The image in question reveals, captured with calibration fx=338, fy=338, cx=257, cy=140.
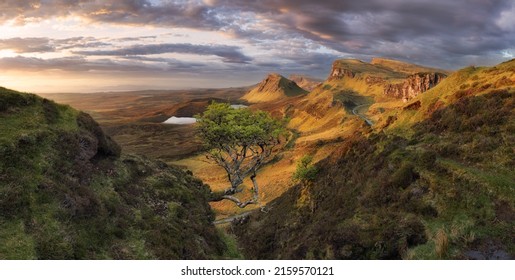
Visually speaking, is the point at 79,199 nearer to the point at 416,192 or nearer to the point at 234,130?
the point at 234,130

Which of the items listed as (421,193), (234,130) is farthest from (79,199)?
(421,193)

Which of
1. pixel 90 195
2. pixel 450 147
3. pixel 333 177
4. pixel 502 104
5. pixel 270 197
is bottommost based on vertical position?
pixel 270 197

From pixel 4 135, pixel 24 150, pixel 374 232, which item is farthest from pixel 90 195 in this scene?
pixel 374 232

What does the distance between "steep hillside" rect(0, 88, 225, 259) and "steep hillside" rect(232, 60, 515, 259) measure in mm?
10732

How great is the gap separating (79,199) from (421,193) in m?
22.9

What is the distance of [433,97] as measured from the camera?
57.2 metres

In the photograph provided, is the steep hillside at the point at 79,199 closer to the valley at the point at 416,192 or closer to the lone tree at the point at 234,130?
the lone tree at the point at 234,130

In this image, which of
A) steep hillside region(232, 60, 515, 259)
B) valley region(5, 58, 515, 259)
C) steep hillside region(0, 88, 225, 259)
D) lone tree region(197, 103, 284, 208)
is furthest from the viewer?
lone tree region(197, 103, 284, 208)

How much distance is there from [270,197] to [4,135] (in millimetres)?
67640

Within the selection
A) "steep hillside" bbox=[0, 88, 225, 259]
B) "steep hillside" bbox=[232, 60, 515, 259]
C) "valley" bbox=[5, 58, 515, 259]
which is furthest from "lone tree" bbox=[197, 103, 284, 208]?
"steep hillside" bbox=[232, 60, 515, 259]

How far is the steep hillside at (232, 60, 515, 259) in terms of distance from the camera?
60.9 feet

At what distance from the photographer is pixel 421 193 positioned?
2533cm

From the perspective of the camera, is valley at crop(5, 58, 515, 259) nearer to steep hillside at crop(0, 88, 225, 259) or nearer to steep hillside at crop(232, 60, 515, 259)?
steep hillside at crop(232, 60, 515, 259)
